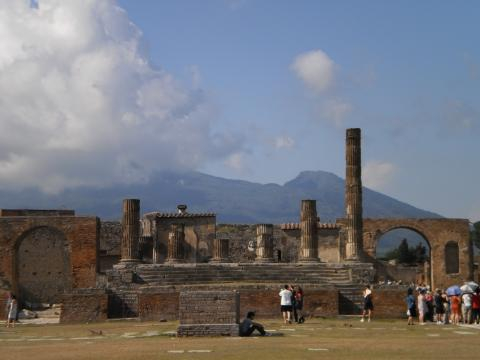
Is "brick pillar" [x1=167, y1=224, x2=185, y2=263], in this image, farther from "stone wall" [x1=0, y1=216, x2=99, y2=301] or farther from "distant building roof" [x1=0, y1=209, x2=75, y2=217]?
"distant building roof" [x1=0, y1=209, x2=75, y2=217]

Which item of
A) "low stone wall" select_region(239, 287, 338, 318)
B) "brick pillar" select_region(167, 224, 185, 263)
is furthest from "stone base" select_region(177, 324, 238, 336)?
"brick pillar" select_region(167, 224, 185, 263)

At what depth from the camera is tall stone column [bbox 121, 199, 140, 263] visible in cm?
3778

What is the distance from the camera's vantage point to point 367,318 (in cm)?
2952

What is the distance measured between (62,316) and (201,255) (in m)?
21.2

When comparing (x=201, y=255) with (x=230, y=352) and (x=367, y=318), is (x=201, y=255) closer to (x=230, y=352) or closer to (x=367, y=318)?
(x=367, y=318)

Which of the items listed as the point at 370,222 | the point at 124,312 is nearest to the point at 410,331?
the point at 124,312

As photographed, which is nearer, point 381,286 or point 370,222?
point 381,286

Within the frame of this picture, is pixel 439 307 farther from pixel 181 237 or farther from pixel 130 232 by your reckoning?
pixel 181 237

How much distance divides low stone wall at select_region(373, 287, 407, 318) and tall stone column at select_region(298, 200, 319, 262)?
300 inches

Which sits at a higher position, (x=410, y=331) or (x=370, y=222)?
(x=370, y=222)

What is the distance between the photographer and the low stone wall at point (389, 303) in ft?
100

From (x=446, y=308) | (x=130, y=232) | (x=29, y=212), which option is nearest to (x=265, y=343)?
(x=446, y=308)

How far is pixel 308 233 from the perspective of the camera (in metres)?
39.6

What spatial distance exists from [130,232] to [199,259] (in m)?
12.6
